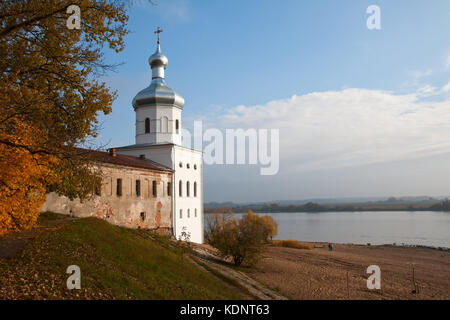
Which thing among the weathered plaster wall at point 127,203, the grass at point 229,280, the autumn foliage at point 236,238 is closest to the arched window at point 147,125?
the weathered plaster wall at point 127,203

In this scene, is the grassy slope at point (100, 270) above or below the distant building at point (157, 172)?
below

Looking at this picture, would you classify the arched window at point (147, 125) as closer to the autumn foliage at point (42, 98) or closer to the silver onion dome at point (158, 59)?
the silver onion dome at point (158, 59)

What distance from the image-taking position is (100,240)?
13.1 m

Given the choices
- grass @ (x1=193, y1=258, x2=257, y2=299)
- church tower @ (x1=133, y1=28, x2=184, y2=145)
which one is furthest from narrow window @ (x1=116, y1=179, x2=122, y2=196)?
grass @ (x1=193, y1=258, x2=257, y2=299)

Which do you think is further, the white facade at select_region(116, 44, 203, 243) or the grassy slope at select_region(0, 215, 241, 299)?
the white facade at select_region(116, 44, 203, 243)

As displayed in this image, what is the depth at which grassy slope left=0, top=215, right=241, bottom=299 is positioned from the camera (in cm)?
856

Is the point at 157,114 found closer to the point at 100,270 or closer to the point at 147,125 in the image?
the point at 147,125

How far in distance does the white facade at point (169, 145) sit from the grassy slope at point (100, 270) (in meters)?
16.1

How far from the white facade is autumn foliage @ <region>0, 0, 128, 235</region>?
66.7ft

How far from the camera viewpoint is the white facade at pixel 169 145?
104 ft

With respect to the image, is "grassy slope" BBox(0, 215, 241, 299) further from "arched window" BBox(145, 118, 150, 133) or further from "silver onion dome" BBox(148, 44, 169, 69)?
"silver onion dome" BBox(148, 44, 169, 69)

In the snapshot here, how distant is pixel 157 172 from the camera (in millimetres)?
28688
